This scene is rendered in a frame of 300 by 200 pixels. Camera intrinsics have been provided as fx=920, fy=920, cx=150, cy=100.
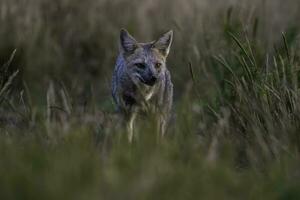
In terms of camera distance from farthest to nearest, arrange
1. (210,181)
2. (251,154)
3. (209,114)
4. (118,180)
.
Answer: (209,114) < (251,154) < (210,181) < (118,180)

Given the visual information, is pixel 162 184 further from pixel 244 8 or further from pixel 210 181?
pixel 244 8

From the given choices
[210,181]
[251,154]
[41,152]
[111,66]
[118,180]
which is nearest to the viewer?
[118,180]

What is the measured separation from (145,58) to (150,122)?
8.45ft

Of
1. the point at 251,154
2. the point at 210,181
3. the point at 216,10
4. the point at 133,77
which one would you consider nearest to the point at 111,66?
the point at 216,10

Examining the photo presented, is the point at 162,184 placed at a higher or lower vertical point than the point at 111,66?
higher

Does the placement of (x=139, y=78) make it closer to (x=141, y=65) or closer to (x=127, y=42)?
(x=141, y=65)

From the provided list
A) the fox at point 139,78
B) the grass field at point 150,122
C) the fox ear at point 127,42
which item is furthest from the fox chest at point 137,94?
the fox ear at point 127,42

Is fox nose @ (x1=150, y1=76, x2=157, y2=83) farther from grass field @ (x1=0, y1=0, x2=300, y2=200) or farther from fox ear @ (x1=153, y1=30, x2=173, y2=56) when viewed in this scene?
fox ear @ (x1=153, y1=30, x2=173, y2=56)

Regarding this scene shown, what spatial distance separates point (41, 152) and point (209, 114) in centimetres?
278

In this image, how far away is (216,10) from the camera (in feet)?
39.2

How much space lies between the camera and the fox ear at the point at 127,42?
807 cm

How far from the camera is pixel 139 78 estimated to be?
7.84 m

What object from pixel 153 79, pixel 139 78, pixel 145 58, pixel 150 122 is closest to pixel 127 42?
pixel 145 58

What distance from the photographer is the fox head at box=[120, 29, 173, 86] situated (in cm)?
776
